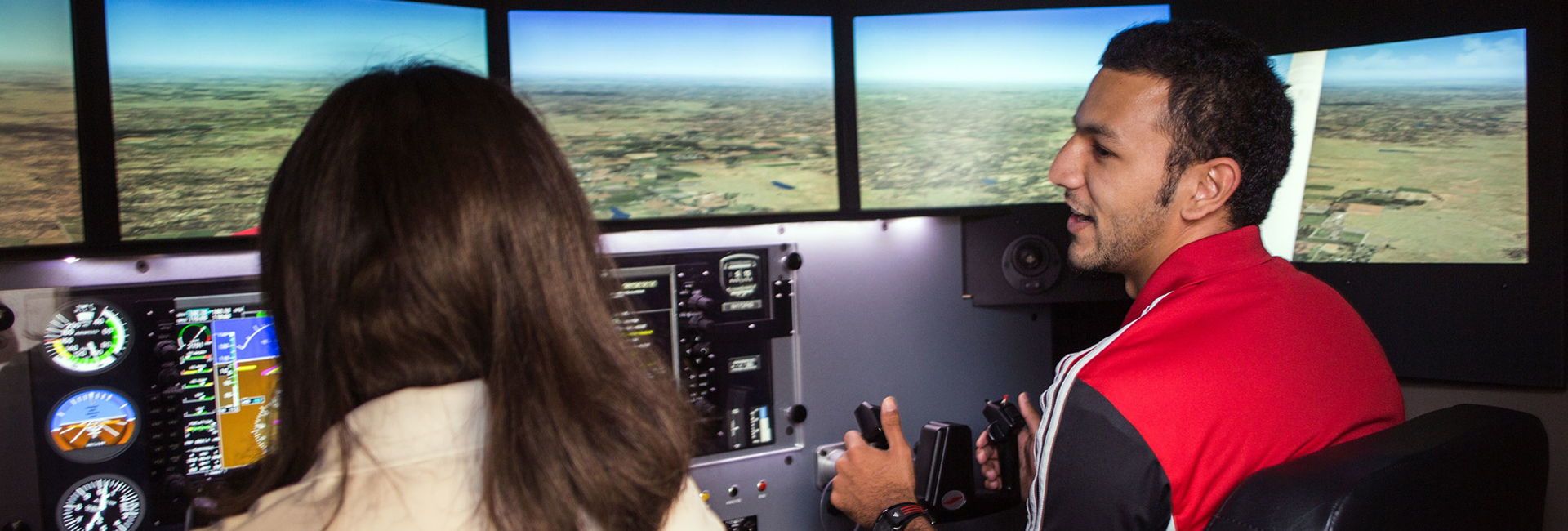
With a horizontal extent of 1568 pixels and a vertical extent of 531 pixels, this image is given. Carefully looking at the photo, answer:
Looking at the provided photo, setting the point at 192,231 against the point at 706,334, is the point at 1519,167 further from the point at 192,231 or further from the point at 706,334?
the point at 192,231

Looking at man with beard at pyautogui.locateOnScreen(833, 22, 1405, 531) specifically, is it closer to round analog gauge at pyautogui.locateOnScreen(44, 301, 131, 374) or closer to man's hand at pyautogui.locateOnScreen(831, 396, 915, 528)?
man's hand at pyautogui.locateOnScreen(831, 396, 915, 528)

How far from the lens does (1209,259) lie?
1316mm

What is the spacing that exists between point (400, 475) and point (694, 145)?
135 centimetres

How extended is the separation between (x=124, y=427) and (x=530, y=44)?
92 cm

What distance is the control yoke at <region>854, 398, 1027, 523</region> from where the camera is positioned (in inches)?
72.0

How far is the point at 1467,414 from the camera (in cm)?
105

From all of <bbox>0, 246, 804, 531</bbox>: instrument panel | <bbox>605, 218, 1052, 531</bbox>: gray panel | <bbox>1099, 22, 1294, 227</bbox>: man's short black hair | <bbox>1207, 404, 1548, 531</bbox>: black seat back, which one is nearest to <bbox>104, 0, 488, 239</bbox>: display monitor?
<bbox>0, 246, 804, 531</bbox>: instrument panel

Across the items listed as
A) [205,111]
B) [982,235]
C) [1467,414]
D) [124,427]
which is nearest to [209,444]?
[124,427]

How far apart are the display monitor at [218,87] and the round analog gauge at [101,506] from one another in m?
0.38

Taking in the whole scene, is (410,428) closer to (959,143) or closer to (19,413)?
(19,413)

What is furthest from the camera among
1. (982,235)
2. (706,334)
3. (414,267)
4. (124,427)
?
(982,235)

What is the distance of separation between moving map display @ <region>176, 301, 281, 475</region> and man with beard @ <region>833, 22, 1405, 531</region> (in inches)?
40.5

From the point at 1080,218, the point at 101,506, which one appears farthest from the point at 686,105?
the point at 101,506

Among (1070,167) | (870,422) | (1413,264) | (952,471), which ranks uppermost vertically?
(1070,167)
